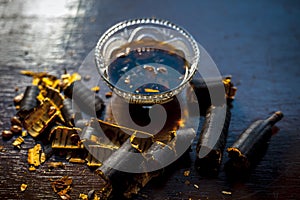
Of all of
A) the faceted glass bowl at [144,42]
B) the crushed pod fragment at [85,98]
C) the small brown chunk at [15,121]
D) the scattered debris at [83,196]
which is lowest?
the scattered debris at [83,196]

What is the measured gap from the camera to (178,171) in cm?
160

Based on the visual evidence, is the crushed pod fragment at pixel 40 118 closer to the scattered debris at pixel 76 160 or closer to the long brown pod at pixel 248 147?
the scattered debris at pixel 76 160

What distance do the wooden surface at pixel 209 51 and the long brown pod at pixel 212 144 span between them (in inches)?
1.4

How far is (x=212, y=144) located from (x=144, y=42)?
0.53 metres

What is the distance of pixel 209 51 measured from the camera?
1979mm

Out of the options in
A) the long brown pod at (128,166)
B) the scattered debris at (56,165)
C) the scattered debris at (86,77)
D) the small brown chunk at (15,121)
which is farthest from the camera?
the scattered debris at (86,77)

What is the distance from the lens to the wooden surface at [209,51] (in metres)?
1.57

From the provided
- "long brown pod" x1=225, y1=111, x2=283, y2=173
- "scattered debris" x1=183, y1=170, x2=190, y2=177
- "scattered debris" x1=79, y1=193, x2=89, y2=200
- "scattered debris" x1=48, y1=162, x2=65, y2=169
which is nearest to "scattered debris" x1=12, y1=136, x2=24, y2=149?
"scattered debris" x1=48, y1=162, x2=65, y2=169

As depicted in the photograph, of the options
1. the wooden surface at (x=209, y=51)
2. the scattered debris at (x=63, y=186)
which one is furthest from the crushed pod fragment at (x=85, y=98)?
the scattered debris at (x=63, y=186)

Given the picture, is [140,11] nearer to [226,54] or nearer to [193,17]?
[193,17]

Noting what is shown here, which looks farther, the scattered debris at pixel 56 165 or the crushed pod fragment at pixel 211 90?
the crushed pod fragment at pixel 211 90

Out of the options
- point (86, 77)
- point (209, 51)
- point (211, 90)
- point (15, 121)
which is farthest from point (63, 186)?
point (209, 51)

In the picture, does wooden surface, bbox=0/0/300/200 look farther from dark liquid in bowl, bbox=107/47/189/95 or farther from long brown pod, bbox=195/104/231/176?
dark liquid in bowl, bbox=107/47/189/95

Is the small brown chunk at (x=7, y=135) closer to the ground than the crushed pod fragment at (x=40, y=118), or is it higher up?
closer to the ground
